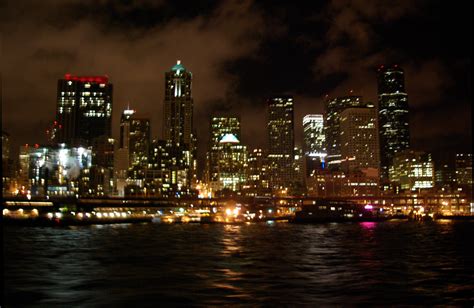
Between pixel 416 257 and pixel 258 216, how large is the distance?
398ft

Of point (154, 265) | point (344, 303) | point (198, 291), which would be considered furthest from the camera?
point (154, 265)

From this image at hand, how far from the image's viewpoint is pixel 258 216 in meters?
162

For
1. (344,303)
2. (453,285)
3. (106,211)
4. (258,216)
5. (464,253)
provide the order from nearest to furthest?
(344,303) → (453,285) → (464,253) → (258,216) → (106,211)

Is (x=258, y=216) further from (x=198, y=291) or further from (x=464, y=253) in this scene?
(x=198, y=291)

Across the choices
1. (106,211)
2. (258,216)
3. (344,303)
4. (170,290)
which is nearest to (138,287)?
(170,290)

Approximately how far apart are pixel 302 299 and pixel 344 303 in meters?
1.91

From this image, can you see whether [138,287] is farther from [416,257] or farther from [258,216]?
[258,216]

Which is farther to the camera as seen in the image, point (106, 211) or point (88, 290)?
point (106, 211)

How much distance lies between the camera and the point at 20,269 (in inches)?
1243

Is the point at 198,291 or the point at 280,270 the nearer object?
the point at 198,291

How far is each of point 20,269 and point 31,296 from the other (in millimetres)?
10473

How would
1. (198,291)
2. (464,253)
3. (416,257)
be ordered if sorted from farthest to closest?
(464,253)
(416,257)
(198,291)

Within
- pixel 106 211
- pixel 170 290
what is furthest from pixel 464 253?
pixel 106 211

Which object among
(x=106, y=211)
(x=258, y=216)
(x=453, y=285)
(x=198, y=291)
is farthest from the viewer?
(x=106, y=211)
